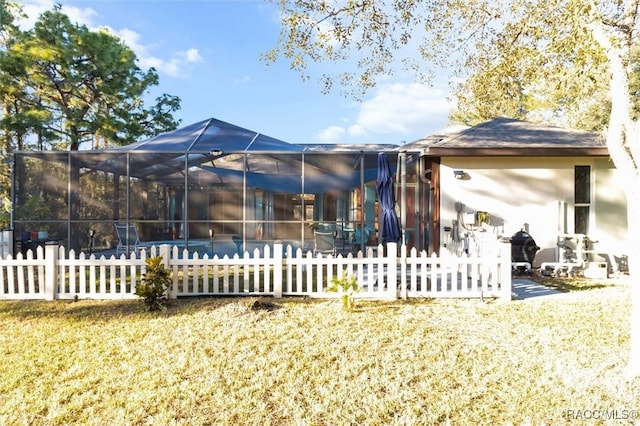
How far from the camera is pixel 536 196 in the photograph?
8.08 meters

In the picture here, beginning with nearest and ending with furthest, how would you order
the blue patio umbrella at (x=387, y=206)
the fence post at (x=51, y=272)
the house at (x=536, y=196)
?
the fence post at (x=51, y=272)
the blue patio umbrella at (x=387, y=206)
the house at (x=536, y=196)

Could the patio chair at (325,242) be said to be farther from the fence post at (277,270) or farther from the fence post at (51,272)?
the fence post at (51,272)

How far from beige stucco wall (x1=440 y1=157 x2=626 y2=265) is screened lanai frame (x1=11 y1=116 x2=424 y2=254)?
6.16 feet

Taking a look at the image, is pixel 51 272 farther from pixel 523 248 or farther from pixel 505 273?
pixel 523 248

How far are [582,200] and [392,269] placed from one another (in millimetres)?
5780

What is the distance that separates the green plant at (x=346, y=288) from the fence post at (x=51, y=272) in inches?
156

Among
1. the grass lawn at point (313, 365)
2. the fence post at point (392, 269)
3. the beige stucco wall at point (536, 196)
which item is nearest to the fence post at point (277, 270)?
the grass lawn at point (313, 365)

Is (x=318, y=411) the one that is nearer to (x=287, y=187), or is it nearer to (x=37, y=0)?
(x=287, y=187)

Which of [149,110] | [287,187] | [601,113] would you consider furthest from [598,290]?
[149,110]

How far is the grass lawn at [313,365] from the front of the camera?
2369 millimetres

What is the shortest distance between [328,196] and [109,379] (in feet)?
30.3

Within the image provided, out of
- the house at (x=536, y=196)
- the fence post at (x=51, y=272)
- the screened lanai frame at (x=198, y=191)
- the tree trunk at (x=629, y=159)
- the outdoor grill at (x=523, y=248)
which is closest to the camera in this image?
the tree trunk at (x=629, y=159)

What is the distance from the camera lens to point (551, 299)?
5.22 meters

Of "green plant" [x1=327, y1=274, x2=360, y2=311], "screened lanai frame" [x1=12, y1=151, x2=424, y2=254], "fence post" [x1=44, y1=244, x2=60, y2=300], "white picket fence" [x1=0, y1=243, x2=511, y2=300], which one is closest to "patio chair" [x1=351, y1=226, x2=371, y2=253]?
"screened lanai frame" [x1=12, y1=151, x2=424, y2=254]
